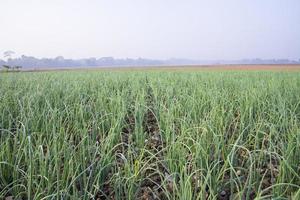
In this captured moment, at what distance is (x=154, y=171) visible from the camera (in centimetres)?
236

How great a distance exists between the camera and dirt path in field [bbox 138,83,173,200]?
1.92 metres

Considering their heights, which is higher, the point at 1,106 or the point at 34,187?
the point at 1,106

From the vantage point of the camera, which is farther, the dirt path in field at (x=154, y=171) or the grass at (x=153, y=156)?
the dirt path in field at (x=154, y=171)

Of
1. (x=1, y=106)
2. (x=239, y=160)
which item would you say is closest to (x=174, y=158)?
(x=239, y=160)

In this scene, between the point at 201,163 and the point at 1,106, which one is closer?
the point at 201,163

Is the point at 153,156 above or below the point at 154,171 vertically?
above

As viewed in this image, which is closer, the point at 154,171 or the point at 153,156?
the point at 153,156

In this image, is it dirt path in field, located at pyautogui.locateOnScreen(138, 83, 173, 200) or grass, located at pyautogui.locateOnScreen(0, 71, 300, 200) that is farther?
dirt path in field, located at pyautogui.locateOnScreen(138, 83, 173, 200)

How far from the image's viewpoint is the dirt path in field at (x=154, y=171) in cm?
192

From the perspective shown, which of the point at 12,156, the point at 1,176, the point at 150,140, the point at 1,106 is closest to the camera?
the point at 1,176

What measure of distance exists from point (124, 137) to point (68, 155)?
3.99ft

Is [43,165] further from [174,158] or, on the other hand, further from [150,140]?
[150,140]

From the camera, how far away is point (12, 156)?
2.16 m

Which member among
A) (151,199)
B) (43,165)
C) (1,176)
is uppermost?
(43,165)
